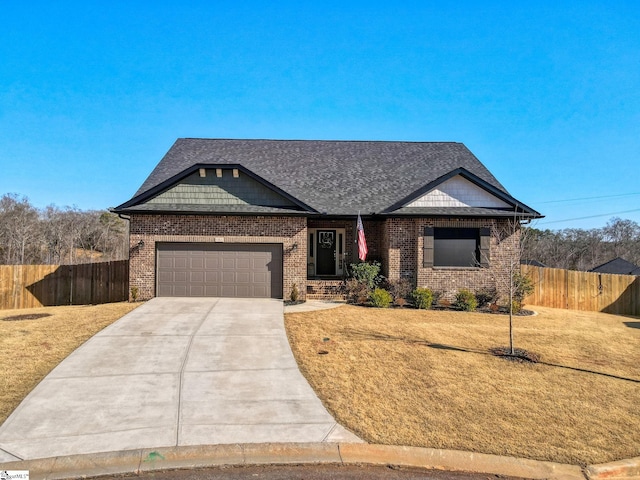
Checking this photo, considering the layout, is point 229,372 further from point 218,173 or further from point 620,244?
point 620,244

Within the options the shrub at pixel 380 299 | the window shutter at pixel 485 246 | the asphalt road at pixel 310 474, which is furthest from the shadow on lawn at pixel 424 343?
the window shutter at pixel 485 246

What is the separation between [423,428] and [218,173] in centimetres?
1245

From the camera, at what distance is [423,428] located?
5699 millimetres

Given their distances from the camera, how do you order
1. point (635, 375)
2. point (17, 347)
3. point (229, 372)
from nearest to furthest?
point (229, 372) → point (635, 375) → point (17, 347)

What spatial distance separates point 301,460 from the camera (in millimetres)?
4945

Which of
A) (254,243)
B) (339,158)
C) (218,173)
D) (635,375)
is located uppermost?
(339,158)

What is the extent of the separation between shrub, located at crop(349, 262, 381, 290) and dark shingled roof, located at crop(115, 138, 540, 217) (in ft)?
7.33

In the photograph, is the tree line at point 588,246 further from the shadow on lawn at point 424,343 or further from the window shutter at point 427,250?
the shadow on lawn at point 424,343

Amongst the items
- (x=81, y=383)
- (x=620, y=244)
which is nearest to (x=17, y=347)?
(x=81, y=383)

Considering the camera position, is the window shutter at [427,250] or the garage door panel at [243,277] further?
the window shutter at [427,250]

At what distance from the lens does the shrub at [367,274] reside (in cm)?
1571

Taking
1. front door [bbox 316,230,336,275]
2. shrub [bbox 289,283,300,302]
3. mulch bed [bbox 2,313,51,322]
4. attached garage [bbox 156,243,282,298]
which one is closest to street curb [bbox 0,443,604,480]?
mulch bed [bbox 2,313,51,322]

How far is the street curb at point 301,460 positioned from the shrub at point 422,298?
382 inches

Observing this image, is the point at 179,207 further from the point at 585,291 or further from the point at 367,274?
the point at 585,291
